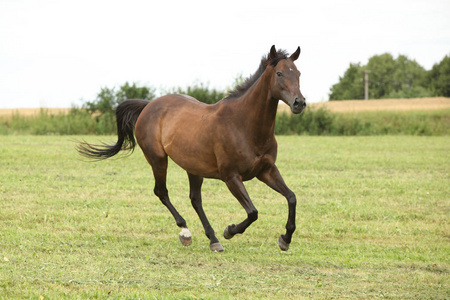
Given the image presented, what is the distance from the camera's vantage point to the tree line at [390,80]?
73.0 meters

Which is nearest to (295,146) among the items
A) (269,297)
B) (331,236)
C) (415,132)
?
(415,132)

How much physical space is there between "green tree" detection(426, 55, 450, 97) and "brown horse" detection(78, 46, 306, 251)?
2712 inches

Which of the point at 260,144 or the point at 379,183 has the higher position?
the point at 260,144

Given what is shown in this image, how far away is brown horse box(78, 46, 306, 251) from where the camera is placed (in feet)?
21.8

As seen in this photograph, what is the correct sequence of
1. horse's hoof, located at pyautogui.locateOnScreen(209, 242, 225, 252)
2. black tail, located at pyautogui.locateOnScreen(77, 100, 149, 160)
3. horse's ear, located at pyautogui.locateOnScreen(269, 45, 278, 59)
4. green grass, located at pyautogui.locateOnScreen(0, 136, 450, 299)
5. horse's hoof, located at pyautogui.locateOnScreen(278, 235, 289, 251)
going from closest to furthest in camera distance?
green grass, located at pyautogui.locateOnScreen(0, 136, 450, 299)
horse's ear, located at pyautogui.locateOnScreen(269, 45, 278, 59)
horse's hoof, located at pyautogui.locateOnScreen(278, 235, 289, 251)
horse's hoof, located at pyautogui.locateOnScreen(209, 242, 225, 252)
black tail, located at pyautogui.locateOnScreen(77, 100, 149, 160)

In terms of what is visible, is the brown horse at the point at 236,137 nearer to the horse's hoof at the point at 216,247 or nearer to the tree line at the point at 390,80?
the horse's hoof at the point at 216,247

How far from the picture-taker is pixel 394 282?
19.3 ft

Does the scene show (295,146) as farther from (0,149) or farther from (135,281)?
(135,281)

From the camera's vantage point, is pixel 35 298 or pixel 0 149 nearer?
pixel 35 298

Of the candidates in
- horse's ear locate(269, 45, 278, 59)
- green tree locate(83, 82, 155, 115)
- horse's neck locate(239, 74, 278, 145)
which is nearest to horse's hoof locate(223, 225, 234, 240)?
horse's neck locate(239, 74, 278, 145)

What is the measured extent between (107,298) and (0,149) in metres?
15.9

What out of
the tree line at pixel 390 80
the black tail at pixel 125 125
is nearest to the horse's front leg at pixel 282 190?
the black tail at pixel 125 125

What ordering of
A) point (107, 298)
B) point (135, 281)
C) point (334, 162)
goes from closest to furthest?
point (107, 298)
point (135, 281)
point (334, 162)

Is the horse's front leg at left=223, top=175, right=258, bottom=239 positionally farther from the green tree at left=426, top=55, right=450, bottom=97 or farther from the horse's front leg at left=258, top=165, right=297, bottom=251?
the green tree at left=426, top=55, right=450, bottom=97
